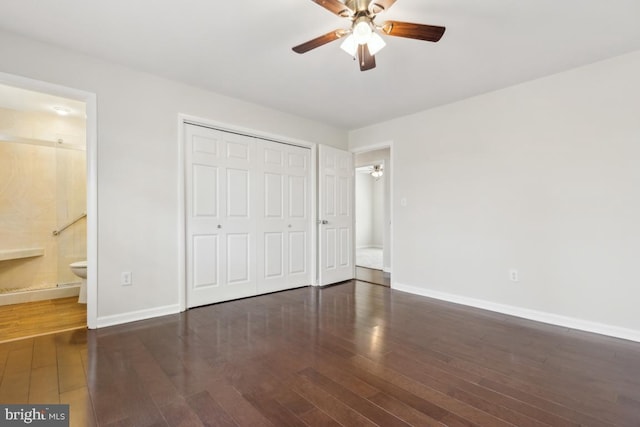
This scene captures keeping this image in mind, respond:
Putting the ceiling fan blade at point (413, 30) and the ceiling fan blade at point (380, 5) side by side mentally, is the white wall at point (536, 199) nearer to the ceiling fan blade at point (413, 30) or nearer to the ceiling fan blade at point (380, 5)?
the ceiling fan blade at point (413, 30)

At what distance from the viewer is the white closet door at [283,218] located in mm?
4016

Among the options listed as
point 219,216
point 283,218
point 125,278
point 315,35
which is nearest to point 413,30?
point 315,35

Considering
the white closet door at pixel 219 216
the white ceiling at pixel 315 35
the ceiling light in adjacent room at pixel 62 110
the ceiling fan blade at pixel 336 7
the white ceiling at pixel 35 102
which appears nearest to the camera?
the ceiling fan blade at pixel 336 7

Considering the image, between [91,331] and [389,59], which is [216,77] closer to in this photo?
[389,59]

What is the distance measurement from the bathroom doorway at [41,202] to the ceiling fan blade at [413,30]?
12.1ft

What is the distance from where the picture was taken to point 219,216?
3.59m

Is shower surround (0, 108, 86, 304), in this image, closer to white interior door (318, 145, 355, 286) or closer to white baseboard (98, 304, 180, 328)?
white baseboard (98, 304, 180, 328)

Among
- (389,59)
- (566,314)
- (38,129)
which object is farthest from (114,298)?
(566,314)

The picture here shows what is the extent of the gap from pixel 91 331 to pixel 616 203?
4876mm

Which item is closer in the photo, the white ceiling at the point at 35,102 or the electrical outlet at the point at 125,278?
the electrical outlet at the point at 125,278

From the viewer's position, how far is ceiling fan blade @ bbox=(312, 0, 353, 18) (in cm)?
172

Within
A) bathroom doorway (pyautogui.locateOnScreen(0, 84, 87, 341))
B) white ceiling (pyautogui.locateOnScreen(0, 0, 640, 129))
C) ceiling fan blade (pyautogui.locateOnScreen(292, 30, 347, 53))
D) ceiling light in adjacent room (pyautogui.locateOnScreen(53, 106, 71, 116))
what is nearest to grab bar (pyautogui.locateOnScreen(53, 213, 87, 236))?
bathroom doorway (pyautogui.locateOnScreen(0, 84, 87, 341))

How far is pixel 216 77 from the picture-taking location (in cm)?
312

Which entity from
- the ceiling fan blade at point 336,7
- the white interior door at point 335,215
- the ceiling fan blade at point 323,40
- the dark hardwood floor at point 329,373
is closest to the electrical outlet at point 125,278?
the dark hardwood floor at point 329,373
